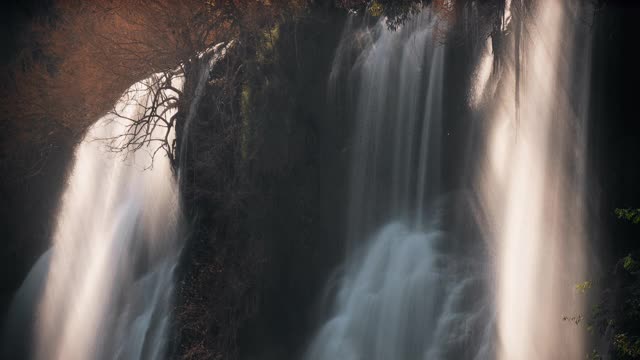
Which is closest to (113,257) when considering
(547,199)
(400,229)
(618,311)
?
(400,229)

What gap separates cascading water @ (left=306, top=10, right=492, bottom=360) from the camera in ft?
33.9

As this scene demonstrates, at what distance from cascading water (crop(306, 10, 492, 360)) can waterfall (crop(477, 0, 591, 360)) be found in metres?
0.47

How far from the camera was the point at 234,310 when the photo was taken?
43.6 ft

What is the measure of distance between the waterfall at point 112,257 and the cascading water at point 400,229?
10.5ft

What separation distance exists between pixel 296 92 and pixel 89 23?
7.94 metres

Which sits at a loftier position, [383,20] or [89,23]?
[89,23]

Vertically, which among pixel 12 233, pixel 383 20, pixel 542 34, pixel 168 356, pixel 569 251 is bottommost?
pixel 168 356

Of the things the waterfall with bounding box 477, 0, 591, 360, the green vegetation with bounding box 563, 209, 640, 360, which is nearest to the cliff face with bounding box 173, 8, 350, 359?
the waterfall with bounding box 477, 0, 591, 360

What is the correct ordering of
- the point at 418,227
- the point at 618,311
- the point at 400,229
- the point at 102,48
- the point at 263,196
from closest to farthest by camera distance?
the point at 618,311 < the point at 418,227 < the point at 400,229 < the point at 263,196 < the point at 102,48

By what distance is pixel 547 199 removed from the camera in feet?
32.0

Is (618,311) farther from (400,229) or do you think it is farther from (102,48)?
(102,48)

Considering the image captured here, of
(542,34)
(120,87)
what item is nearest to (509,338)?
(542,34)

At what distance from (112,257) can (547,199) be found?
25.6 ft

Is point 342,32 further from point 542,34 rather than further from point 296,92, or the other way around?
point 542,34
